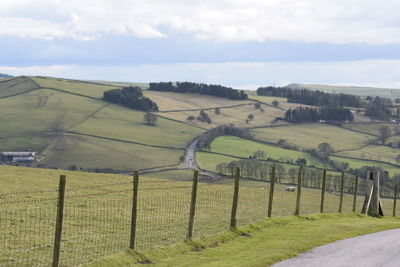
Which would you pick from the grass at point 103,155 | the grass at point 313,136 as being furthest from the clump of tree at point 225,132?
the grass at point 103,155

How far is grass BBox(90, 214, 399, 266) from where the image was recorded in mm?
17781

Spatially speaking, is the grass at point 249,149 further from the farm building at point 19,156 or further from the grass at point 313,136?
the farm building at point 19,156

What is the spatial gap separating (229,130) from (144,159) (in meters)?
46.2

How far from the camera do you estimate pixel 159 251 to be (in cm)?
1877

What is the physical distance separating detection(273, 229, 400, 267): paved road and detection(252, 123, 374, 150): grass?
143770mm

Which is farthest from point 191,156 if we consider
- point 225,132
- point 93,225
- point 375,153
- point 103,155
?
point 93,225

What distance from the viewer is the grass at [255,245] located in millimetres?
17781

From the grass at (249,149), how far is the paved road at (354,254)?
4733 inches

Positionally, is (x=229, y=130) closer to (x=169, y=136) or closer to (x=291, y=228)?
(x=169, y=136)

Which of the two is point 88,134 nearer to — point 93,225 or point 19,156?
point 19,156

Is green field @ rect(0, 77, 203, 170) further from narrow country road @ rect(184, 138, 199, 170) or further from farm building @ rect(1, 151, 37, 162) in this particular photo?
farm building @ rect(1, 151, 37, 162)

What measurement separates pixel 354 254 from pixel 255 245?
3.54m

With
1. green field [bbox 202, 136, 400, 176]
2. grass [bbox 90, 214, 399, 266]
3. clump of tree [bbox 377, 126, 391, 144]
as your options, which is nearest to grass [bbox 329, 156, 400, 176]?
green field [bbox 202, 136, 400, 176]

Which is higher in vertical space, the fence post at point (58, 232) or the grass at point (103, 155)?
the fence post at point (58, 232)
